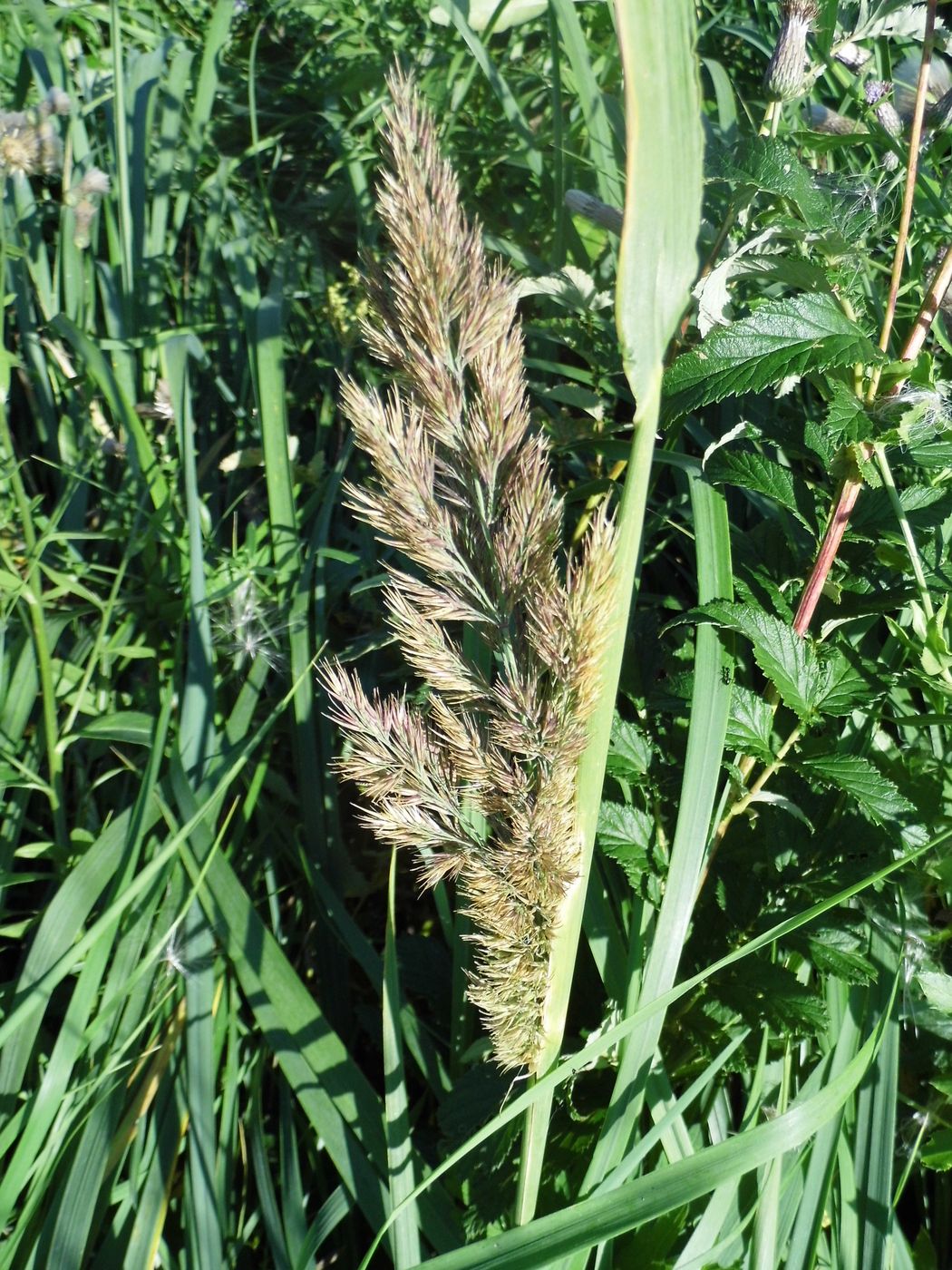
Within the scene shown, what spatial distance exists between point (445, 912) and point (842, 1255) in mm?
582

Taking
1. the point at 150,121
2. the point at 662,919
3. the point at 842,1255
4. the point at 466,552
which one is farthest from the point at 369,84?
the point at 842,1255

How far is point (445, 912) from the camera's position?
128cm

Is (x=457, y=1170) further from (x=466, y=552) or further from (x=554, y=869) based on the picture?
(x=466, y=552)

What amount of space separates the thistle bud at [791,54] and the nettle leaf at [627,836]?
847 mm

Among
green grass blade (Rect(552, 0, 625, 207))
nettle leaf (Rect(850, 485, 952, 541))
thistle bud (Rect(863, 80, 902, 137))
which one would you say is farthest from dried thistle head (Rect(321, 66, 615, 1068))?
green grass blade (Rect(552, 0, 625, 207))

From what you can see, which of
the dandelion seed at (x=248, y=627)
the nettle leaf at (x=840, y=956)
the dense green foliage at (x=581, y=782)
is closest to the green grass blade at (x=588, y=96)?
the dense green foliage at (x=581, y=782)

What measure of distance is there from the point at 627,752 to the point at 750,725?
14 centimetres

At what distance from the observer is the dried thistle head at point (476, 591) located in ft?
2.49

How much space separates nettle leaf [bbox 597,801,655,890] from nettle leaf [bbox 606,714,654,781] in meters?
0.04

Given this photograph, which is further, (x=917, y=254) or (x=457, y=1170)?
(x=917, y=254)

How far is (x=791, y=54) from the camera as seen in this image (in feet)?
3.73

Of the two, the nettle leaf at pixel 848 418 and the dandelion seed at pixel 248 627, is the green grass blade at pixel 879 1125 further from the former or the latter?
→ the dandelion seed at pixel 248 627

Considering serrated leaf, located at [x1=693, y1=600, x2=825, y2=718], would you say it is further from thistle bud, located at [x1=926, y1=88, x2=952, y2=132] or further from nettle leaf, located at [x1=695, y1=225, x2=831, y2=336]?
thistle bud, located at [x1=926, y1=88, x2=952, y2=132]

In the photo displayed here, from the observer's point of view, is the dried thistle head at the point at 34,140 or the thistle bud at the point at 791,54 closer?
the thistle bud at the point at 791,54
